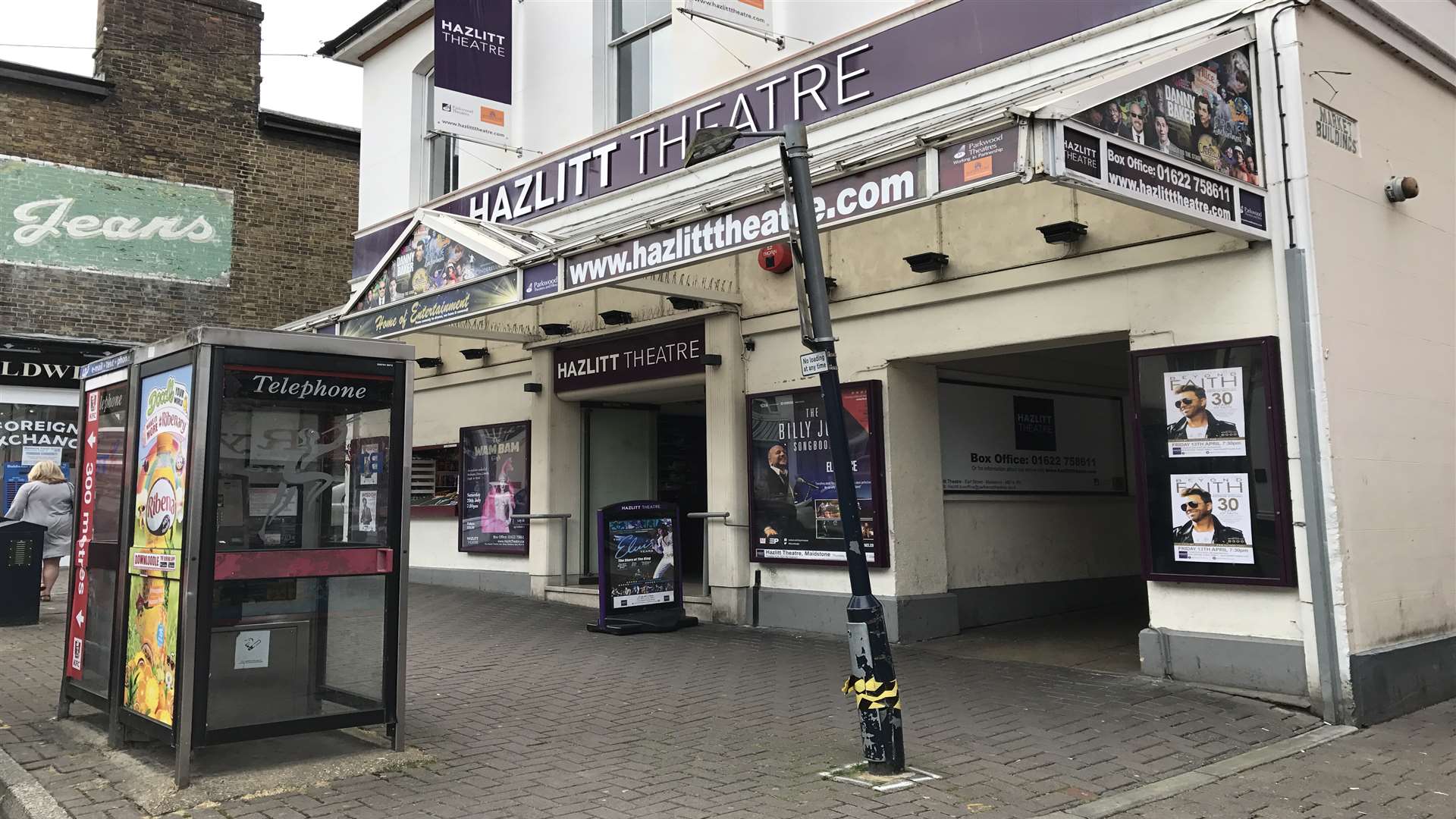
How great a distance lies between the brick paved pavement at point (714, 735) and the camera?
5.32m

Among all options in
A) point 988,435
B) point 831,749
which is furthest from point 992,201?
point 831,749

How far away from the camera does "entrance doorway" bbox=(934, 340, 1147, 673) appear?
1045cm

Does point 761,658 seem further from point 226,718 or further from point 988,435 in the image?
point 226,718

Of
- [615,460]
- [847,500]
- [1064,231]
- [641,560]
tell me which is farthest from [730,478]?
[847,500]

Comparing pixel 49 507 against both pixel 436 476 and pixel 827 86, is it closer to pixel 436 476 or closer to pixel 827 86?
pixel 436 476

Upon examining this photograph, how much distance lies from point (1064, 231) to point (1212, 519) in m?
2.35

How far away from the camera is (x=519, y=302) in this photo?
33.4 ft

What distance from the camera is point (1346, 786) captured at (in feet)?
18.7

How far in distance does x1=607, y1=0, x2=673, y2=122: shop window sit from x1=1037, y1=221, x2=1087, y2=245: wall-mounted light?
18.7ft

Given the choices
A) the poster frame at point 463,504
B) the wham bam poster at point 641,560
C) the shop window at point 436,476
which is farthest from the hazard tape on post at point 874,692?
the shop window at point 436,476

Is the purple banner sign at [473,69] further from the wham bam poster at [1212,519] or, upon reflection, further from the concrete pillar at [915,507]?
the wham bam poster at [1212,519]

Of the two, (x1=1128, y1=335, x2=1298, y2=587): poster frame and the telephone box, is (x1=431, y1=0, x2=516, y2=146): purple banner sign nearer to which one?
the telephone box

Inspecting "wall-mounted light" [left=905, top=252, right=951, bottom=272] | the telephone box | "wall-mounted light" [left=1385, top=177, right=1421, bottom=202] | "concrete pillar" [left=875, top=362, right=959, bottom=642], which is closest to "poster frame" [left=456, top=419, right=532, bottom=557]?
"concrete pillar" [left=875, top=362, right=959, bottom=642]

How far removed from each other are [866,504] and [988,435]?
186 centimetres
